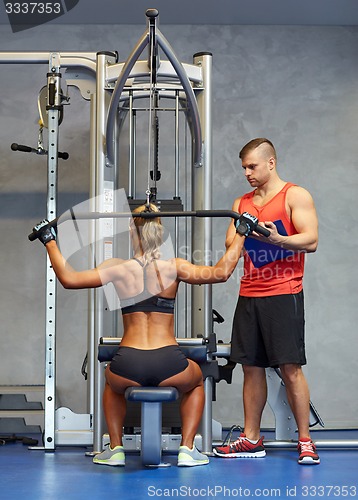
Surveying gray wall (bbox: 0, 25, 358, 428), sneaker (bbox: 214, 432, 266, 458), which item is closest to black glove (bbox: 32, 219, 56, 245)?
sneaker (bbox: 214, 432, 266, 458)

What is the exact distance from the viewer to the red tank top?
13.8 ft

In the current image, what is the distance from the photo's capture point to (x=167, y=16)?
223 inches

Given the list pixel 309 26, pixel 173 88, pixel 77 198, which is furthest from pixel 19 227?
pixel 309 26

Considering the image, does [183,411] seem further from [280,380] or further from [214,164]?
[214,164]

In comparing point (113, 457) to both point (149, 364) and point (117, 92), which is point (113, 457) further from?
point (117, 92)

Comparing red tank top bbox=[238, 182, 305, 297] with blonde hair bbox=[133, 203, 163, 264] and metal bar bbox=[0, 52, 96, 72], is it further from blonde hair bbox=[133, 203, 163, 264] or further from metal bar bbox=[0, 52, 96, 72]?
metal bar bbox=[0, 52, 96, 72]

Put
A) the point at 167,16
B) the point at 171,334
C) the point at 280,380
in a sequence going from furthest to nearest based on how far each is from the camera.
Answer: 1. the point at 167,16
2. the point at 280,380
3. the point at 171,334

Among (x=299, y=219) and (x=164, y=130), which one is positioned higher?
(x=164, y=130)

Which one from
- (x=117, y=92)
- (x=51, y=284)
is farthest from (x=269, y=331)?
(x=117, y=92)

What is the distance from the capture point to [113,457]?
3967 millimetres

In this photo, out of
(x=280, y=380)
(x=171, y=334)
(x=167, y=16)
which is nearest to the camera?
(x=171, y=334)

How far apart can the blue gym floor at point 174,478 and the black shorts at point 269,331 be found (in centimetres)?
54

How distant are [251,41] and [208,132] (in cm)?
155

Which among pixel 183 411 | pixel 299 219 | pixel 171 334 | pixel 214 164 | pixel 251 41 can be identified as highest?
pixel 251 41
